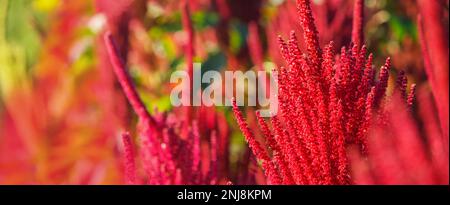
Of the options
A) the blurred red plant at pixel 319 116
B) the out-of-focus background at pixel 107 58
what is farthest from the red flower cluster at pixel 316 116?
the out-of-focus background at pixel 107 58

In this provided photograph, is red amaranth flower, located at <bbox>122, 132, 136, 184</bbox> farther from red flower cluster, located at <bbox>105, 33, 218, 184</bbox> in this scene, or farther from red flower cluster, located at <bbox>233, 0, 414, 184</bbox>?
red flower cluster, located at <bbox>233, 0, 414, 184</bbox>

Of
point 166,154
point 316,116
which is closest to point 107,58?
point 166,154

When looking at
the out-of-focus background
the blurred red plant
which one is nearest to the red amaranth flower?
the blurred red plant

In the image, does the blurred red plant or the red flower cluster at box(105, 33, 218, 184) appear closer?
the blurred red plant

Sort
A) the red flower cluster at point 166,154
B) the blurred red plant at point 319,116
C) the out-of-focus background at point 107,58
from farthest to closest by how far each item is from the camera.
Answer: the out-of-focus background at point 107,58
the red flower cluster at point 166,154
the blurred red plant at point 319,116

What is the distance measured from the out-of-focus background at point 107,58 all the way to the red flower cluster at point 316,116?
0.34 metres

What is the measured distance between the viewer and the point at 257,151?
0.65 metres

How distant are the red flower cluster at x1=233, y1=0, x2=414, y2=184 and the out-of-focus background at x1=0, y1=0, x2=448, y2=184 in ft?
1.11

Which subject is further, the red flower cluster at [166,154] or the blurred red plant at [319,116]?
the red flower cluster at [166,154]

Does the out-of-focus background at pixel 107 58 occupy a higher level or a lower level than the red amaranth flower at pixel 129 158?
higher

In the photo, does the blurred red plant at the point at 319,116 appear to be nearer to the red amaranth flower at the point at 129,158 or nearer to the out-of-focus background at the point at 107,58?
the red amaranth flower at the point at 129,158

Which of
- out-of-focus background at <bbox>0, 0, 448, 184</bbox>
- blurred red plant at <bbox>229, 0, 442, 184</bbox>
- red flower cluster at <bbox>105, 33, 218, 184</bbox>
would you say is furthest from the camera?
out-of-focus background at <bbox>0, 0, 448, 184</bbox>

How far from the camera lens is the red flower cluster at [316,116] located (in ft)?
2.13

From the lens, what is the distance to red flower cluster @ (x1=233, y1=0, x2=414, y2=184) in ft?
2.13
